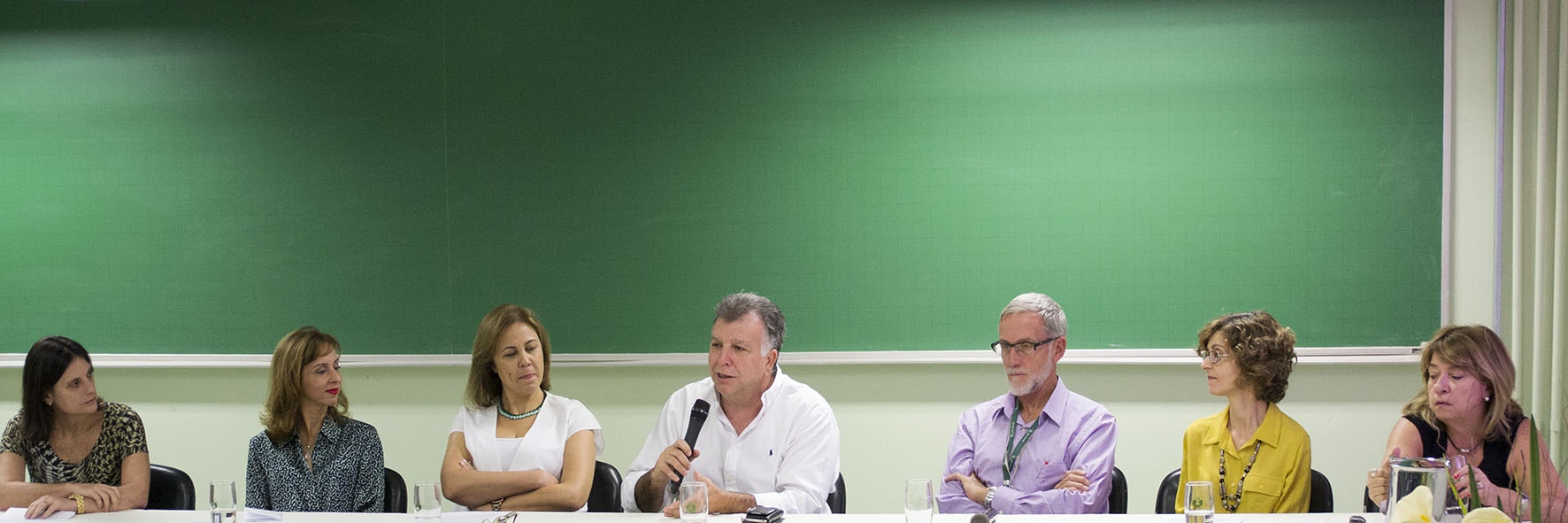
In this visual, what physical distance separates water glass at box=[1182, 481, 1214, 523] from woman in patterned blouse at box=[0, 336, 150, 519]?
3066mm

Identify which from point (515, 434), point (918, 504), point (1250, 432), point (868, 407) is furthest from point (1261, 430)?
point (515, 434)

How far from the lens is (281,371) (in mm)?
3521

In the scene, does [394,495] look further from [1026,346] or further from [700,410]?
[1026,346]

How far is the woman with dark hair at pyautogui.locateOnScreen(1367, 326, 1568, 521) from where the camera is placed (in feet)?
10.4

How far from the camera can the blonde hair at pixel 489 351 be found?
3.63 metres

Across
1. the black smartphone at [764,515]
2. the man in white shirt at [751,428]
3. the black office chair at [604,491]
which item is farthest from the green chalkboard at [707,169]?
the black smartphone at [764,515]

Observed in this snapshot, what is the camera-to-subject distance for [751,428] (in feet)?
11.7

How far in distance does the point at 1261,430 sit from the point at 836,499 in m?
1.28

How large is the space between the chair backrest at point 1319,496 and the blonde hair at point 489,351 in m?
2.41

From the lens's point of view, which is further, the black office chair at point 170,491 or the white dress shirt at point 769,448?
the black office chair at point 170,491

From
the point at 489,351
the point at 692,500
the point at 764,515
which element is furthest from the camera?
the point at 489,351

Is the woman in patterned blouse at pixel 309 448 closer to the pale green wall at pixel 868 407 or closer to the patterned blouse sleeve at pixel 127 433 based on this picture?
the patterned blouse sleeve at pixel 127 433

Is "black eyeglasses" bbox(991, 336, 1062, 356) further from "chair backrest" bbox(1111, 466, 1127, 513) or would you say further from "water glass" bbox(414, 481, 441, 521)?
"water glass" bbox(414, 481, 441, 521)

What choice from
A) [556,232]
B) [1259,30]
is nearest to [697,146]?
[556,232]
